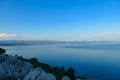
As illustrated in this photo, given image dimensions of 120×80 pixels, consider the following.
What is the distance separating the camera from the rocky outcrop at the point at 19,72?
97.5 ft

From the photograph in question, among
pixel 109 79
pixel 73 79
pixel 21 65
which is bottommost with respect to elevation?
pixel 109 79

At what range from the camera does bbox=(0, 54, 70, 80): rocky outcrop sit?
97.5ft

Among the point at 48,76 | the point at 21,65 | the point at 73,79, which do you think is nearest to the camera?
the point at 48,76

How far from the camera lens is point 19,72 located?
3347cm

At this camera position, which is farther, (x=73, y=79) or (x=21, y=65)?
(x=73, y=79)

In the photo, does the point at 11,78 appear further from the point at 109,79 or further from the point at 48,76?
the point at 109,79

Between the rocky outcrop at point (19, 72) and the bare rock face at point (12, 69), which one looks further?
the bare rock face at point (12, 69)

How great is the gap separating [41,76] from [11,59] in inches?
374

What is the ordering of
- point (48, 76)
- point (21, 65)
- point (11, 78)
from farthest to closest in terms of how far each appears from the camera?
point (21, 65) → point (11, 78) → point (48, 76)

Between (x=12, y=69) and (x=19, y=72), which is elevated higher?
(x=12, y=69)

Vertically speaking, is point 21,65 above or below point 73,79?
above

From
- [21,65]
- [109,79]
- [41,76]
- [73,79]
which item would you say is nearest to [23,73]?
[21,65]

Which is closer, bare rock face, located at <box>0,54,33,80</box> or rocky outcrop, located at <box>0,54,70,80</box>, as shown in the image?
rocky outcrop, located at <box>0,54,70,80</box>

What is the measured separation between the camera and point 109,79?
84.5 meters
